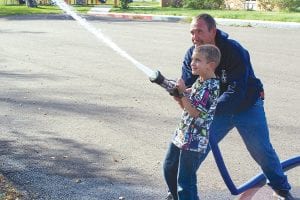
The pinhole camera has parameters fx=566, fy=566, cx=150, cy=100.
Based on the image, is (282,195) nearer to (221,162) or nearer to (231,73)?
(221,162)

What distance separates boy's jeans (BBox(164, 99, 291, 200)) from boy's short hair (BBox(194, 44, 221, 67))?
0.58 m

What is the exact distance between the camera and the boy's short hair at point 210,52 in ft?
11.1

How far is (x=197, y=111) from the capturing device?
11.0 ft

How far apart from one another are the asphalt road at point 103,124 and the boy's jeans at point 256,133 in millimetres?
783

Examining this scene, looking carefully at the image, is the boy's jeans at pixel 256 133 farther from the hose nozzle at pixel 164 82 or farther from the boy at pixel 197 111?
the hose nozzle at pixel 164 82

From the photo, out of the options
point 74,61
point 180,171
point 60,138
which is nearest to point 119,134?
point 60,138

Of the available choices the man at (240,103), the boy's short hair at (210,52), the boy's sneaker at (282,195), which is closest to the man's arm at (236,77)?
the man at (240,103)

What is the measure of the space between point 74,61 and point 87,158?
7.79 m

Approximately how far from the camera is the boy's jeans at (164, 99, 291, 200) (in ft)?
12.6

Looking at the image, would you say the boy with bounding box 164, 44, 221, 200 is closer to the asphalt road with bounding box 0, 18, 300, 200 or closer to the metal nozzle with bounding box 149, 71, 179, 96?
the metal nozzle with bounding box 149, 71, 179, 96

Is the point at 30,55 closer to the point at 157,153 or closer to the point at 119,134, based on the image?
the point at 119,134

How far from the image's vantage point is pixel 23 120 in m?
7.39

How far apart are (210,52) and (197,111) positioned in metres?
0.36

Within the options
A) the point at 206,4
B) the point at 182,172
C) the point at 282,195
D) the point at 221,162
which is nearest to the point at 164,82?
the point at 182,172
